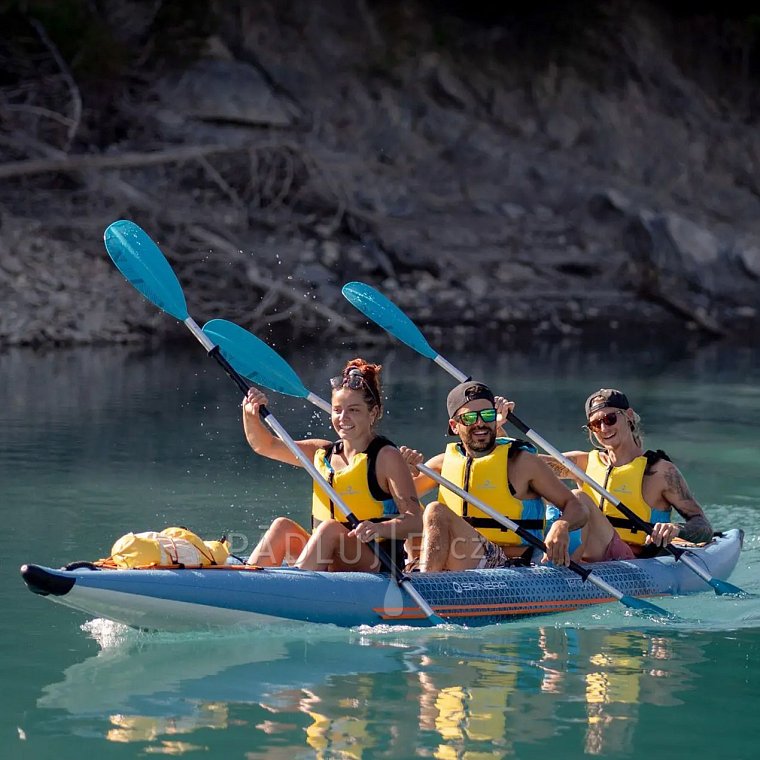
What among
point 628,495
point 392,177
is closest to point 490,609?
point 628,495

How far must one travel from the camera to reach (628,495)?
6.58 meters

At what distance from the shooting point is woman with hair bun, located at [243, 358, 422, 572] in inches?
223

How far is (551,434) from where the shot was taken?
10.4 metres

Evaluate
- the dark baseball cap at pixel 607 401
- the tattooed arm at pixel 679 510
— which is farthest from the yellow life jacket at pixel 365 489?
the tattooed arm at pixel 679 510

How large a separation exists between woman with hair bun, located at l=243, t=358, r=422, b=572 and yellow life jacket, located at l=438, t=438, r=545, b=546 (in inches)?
15.3

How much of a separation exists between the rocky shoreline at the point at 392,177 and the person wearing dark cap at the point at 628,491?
888 cm

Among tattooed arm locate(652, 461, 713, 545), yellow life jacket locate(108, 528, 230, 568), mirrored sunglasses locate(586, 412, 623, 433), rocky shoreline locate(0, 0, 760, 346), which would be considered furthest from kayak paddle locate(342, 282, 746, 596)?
rocky shoreline locate(0, 0, 760, 346)

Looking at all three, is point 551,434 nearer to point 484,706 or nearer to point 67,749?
point 484,706

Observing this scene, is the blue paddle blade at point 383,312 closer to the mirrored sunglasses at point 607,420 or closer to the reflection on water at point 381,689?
the mirrored sunglasses at point 607,420

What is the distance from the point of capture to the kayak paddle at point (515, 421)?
6531mm

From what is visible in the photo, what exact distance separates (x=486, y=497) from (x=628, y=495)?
0.78 m

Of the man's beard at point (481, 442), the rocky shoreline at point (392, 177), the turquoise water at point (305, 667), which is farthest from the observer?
the rocky shoreline at point (392, 177)

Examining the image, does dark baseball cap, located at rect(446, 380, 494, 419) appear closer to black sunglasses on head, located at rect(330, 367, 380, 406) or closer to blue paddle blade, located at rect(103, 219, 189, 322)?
black sunglasses on head, located at rect(330, 367, 380, 406)

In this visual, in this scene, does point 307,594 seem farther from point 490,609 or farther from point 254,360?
point 254,360
